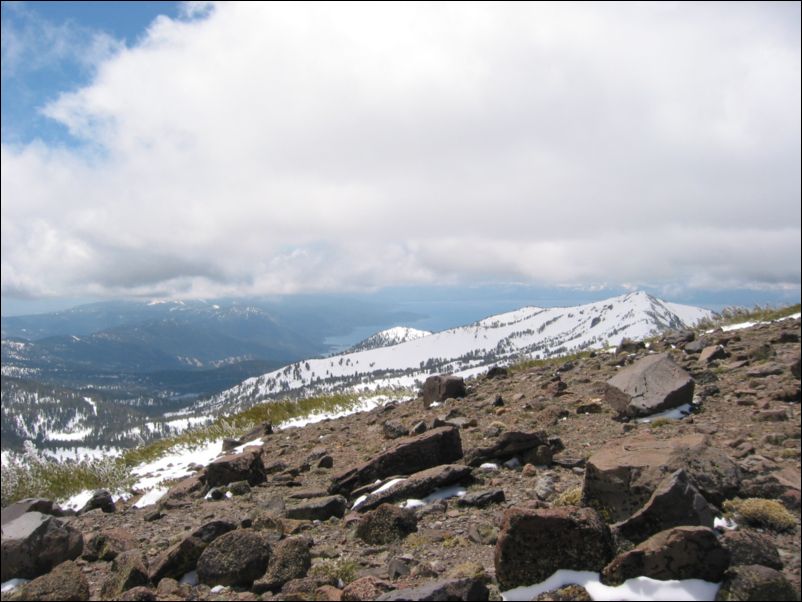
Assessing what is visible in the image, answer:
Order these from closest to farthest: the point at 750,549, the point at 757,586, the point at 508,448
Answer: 1. the point at 757,586
2. the point at 750,549
3. the point at 508,448

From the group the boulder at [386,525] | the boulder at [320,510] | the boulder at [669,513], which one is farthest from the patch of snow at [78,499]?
the boulder at [669,513]

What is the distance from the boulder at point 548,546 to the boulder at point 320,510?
165 inches

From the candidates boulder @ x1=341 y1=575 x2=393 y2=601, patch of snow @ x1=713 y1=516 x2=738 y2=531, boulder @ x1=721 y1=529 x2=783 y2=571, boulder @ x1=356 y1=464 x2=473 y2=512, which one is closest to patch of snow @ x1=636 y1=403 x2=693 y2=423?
boulder @ x1=356 y1=464 x2=473 y2=512

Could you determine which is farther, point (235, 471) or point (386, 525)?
point (235, 471)

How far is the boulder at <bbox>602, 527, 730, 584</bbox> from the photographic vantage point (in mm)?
5035

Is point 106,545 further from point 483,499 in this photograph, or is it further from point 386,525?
point 483,499

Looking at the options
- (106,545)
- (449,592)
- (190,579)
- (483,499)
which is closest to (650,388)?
(483,499)

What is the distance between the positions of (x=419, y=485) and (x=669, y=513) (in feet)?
14.4

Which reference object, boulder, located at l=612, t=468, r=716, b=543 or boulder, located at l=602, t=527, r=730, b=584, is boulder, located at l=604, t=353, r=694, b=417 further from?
boulder, located at l=602, t=527, r=730, b=584

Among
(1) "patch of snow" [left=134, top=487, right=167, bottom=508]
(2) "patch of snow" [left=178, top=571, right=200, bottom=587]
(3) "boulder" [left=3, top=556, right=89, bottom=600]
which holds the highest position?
(3) "boulder" [left=3, top=556, right=89, bottom=600]

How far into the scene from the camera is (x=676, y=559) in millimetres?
5086

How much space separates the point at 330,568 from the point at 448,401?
42.1 feet

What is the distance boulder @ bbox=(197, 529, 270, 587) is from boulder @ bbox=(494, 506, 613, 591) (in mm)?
3257

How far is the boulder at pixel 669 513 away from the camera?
5.66m
